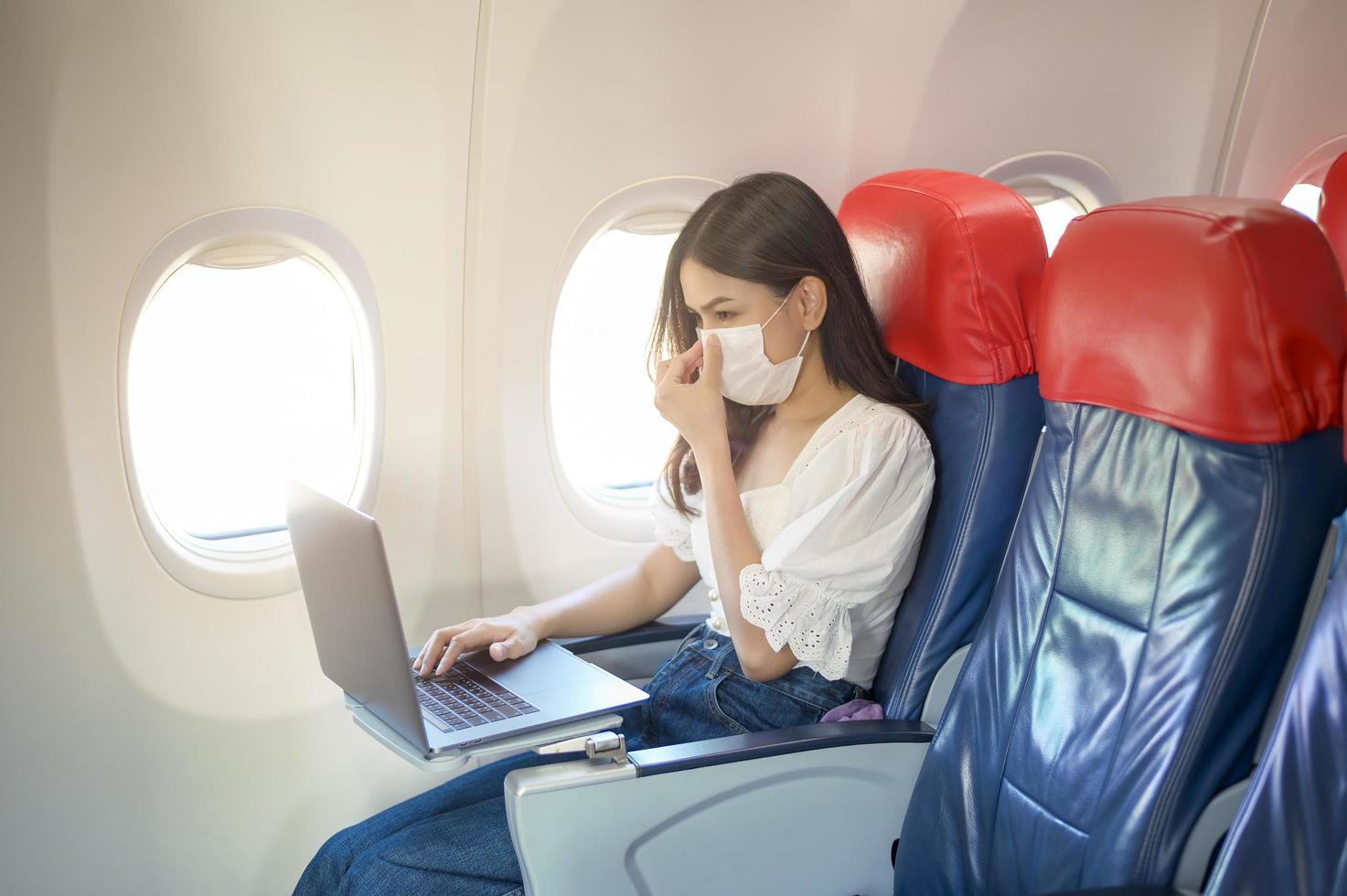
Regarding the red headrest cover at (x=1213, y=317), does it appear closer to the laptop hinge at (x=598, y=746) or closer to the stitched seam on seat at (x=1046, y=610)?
the stitched seam on seat at (x=1046, y=610)

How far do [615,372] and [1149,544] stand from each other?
2139 mm

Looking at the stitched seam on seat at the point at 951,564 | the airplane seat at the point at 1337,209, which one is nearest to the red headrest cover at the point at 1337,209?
the airplane seat at the point at 1337,209

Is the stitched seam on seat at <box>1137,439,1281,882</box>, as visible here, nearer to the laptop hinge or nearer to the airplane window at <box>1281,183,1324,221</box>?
the laptop hinge

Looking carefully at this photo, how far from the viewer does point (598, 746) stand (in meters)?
1.58

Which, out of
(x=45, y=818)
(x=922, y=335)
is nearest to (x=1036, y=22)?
(x=922, y=335)

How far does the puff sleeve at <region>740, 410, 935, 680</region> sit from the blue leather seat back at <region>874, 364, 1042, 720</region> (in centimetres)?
5

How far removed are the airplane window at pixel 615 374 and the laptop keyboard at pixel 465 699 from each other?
104 centimetres

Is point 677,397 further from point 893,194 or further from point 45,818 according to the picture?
point 45,818

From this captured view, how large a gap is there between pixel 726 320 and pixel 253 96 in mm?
1059

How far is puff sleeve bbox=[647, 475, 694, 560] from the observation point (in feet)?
7.08

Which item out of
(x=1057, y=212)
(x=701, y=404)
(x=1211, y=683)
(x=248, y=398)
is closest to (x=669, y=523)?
(x=701, y=404)

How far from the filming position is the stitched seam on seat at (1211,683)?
127 cm

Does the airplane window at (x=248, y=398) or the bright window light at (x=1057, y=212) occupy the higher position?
the bright window light at (x=1057, y=212)

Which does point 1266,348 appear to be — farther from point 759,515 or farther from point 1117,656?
point 759,515
